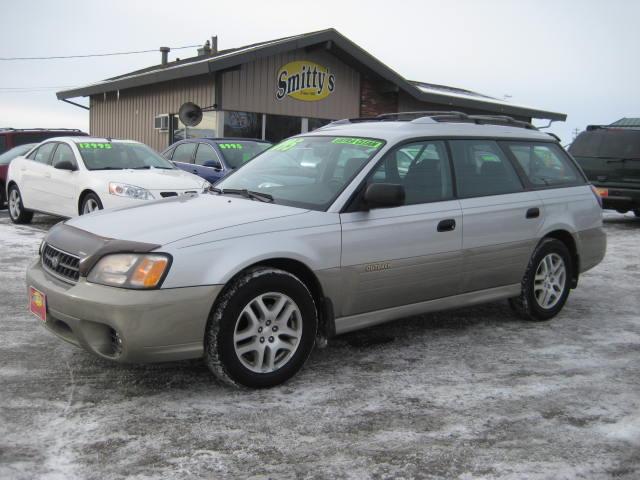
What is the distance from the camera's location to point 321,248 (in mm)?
4273

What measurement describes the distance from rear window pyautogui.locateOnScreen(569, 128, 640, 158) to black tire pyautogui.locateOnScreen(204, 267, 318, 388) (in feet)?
→ 34.9

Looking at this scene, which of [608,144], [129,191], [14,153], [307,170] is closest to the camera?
[307,170]

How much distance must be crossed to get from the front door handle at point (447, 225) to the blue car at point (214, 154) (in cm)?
709

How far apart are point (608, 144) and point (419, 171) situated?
9.61 metres

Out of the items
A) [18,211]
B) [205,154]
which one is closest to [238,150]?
[205,154]

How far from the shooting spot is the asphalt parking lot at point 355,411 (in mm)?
3172

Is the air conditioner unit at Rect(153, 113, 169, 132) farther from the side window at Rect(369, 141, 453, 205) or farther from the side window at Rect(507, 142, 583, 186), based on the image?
the side window at Rect(369, 141, 453, 205)

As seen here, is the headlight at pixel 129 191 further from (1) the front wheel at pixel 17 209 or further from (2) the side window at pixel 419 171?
(2) the side window at pixel 419 171

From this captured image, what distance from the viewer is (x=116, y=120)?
21891mm

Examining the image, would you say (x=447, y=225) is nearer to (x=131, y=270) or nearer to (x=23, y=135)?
(x=131, y=270)

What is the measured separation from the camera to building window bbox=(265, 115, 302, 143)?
61.3ft

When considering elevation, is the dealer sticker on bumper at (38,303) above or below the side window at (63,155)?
below

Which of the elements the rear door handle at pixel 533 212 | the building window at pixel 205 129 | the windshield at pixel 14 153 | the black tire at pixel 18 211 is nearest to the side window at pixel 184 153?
the black tire at pixel 18 211

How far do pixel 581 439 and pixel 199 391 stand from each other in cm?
205
